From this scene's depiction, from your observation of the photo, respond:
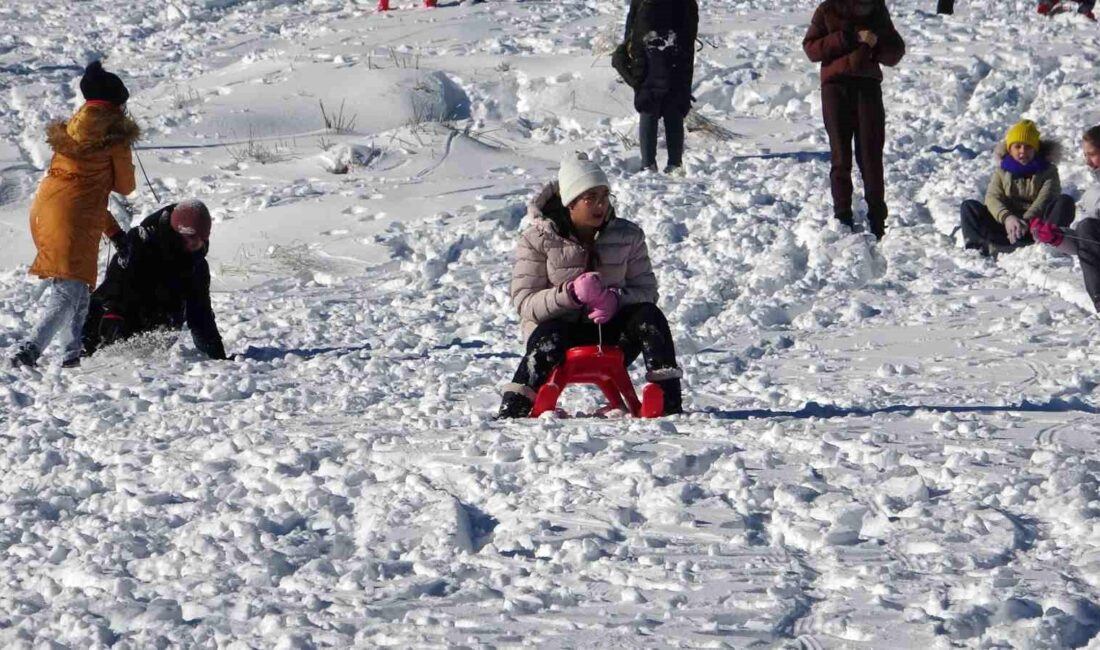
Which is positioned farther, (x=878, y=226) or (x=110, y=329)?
(x=878, y=226)

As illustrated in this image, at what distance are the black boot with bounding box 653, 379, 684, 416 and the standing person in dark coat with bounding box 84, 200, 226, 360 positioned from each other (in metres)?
2.91

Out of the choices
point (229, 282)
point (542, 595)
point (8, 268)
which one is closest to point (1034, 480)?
point (542, 595)

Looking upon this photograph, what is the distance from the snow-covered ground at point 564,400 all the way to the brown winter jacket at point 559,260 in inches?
21.3

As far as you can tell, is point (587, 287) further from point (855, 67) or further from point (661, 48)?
point (661, 48)

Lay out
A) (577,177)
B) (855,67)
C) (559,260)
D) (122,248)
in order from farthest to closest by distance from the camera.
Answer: (855,67), (122,248), (559,260), (577,177)

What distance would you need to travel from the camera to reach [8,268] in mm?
9742

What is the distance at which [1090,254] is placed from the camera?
7.09m

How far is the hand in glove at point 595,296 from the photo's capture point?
516 centimetres

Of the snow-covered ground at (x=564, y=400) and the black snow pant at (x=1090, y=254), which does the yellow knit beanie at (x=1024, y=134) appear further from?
the black snow pant at (x=1090, y=254)

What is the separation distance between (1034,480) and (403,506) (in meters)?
1.87

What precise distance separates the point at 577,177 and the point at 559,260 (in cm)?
33

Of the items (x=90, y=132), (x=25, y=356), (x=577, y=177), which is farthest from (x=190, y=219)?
(x=577, y=177)

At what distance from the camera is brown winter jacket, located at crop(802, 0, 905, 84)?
835 cm

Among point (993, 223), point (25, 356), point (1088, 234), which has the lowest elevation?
point (25, 356)
